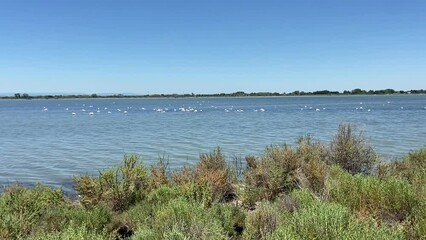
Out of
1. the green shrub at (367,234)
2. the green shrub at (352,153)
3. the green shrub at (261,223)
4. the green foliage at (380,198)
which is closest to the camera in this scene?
the green shrub at (367,234)

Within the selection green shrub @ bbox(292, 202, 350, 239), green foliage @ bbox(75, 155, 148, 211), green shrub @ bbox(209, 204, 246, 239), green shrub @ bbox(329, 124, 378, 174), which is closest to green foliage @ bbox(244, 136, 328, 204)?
green shrub @ bbox(329, 124, 378, 174)

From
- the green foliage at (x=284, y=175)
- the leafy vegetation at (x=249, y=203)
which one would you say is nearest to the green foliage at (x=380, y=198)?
the leafy vegetation at (x=249, y=203)

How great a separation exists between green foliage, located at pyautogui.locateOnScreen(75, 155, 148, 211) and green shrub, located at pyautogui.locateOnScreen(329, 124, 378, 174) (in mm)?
5981

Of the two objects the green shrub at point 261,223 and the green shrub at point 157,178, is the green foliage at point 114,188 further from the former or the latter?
the green shrub at point 261,223

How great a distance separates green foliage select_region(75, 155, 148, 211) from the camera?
32.9ft

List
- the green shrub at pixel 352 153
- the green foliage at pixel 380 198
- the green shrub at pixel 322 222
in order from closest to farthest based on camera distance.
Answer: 1. the green shrub at pixel 322 222
2. the green foliage at pixel 380 198
3. the green shrub at pixel 352 153

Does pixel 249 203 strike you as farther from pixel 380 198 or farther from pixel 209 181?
pixel 380 198

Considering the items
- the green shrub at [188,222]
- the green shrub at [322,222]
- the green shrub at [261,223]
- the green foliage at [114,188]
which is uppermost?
the green shrub at [322,222]

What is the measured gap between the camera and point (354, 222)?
18.6 ft

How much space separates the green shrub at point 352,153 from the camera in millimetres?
12797

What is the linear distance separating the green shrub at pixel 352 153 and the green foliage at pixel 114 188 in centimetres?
598

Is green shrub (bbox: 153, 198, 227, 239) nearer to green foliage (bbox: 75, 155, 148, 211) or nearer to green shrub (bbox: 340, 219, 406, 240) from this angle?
green shrub (bbox: 340, 219, 406, 240)

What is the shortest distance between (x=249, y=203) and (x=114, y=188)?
3.31 metres

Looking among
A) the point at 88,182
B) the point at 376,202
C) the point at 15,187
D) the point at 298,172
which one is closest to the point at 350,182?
the point at 376,202
